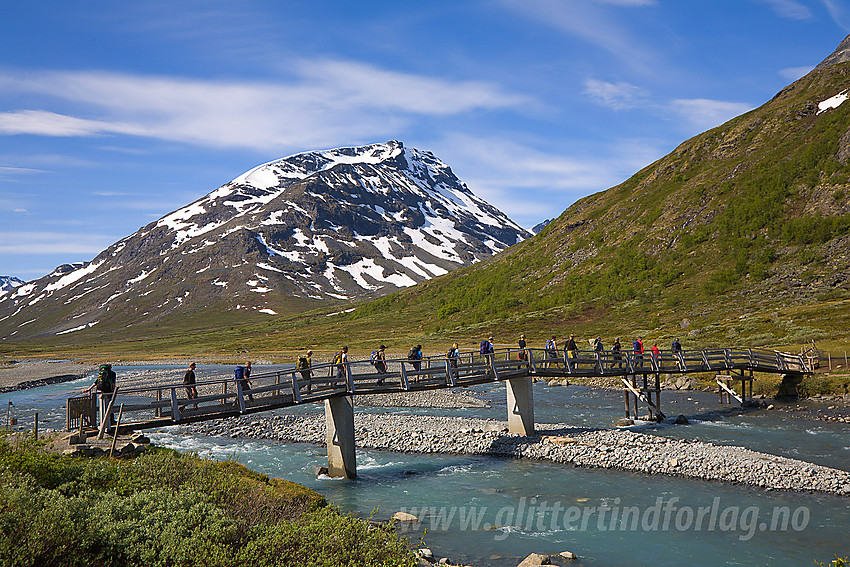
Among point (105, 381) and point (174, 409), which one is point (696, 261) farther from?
point (105, 381)

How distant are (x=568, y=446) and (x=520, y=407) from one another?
4061mm

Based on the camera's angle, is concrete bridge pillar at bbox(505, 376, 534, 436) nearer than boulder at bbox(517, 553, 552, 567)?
No

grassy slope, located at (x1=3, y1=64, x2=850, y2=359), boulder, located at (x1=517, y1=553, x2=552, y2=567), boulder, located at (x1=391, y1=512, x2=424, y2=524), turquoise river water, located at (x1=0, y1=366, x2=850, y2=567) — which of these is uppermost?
grassy slope, located at (x1=3, y1=64, x2=850, y2=359)

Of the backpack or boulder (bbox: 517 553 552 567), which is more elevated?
the backpack

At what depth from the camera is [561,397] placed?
167ft

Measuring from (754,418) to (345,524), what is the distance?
34.0m

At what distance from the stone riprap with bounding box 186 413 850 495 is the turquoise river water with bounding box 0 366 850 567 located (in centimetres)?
100

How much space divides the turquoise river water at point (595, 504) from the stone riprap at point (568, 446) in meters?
1.00

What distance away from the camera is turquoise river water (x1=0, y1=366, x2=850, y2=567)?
17.6 m

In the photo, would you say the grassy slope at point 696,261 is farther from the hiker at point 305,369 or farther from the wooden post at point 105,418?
the wooden post at point 105,418

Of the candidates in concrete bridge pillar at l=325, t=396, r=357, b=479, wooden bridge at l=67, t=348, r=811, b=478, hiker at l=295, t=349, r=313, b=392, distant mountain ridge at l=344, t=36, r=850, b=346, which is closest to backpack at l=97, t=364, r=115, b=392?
wooden bridge at l=67, t=348, r=811, b=478

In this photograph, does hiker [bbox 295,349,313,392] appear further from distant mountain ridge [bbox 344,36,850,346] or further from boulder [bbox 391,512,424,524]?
distant mountain ridge [bbox 344,36,850,346]

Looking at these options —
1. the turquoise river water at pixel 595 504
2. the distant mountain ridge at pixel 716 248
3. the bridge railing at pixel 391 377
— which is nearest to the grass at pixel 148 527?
the turquoise river water at pixel 595 504

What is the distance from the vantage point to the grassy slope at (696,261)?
88250mm
